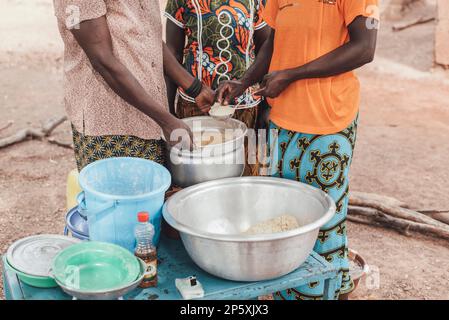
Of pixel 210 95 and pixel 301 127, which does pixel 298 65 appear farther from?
pixel 210 95

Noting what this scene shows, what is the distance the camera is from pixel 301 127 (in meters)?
2.24

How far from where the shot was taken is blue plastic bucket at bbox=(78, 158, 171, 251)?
1.79 metres

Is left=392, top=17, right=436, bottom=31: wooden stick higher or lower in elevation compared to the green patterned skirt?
lower

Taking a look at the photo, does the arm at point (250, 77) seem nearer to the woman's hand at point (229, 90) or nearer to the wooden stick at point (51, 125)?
the woman's hand at point (229, 90)

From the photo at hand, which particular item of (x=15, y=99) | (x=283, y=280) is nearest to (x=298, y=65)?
(x=283, y=280)

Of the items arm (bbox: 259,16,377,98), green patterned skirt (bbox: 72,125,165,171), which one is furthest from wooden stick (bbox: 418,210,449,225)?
green patterned skirt (bbox: 72,125,165,171)

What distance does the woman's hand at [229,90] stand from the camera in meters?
2.55

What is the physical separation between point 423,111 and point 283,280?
5.09 meters

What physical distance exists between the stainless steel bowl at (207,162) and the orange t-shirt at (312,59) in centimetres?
26

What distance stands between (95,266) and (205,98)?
109cm

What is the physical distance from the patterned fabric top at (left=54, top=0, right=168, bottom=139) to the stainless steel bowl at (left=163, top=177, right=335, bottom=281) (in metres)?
0.41

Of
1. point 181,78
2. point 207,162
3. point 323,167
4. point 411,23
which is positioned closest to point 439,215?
point 323,167

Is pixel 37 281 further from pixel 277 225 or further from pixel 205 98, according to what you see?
pixel 205 98

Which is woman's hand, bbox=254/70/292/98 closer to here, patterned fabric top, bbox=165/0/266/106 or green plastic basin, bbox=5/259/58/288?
patterned fabric top, bbox=165/0/266/106
